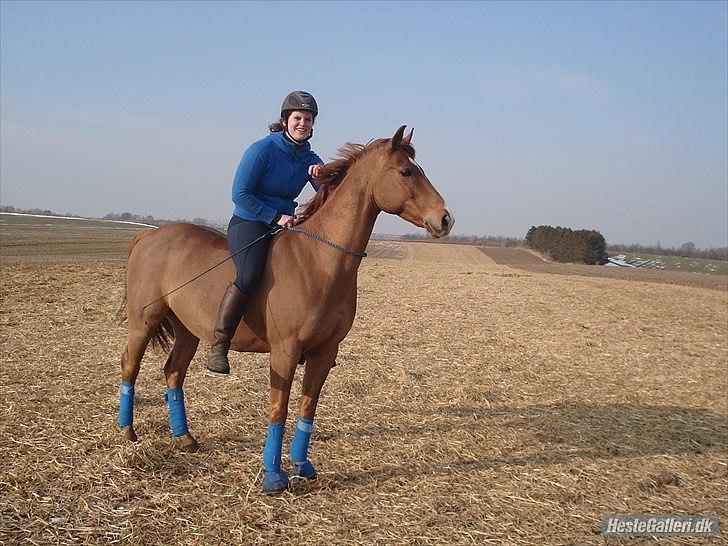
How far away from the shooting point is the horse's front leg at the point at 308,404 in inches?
165

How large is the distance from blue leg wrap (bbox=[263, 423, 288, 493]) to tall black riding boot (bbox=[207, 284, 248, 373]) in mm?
647

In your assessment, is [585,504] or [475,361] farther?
[475,361]

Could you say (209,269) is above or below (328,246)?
below

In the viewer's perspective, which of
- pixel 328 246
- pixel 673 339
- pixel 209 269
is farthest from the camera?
pixel 673 339

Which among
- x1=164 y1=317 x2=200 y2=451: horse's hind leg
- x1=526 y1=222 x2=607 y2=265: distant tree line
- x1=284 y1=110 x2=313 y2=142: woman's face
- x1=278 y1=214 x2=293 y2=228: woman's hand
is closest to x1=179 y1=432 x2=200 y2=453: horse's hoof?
x1=164 y1=317 x2=200 y2=451: horse's hind leg

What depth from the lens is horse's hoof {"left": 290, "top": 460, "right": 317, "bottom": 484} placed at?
419cm

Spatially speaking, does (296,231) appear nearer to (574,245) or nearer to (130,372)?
(130,372)

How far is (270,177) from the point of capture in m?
4.19

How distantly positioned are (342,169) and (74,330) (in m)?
7.46

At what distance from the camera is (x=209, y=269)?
174 inches

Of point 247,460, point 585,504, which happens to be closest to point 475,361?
point 585,504

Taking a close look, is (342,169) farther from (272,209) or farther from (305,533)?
(305,533)

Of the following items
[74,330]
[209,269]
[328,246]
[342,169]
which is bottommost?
[74,330]

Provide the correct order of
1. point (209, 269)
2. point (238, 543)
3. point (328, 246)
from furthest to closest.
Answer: point (209, 269) < point (328, 246) < point (238, 543)
